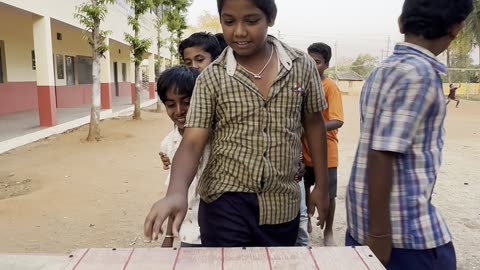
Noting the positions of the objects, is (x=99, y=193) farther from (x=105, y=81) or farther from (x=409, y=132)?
(x=105, y=81)

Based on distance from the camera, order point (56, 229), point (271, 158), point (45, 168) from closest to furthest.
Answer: point (271, 158), point (56, 229), point (45, 168)

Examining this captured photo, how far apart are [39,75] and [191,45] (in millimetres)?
7526

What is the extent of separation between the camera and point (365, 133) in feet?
4.60

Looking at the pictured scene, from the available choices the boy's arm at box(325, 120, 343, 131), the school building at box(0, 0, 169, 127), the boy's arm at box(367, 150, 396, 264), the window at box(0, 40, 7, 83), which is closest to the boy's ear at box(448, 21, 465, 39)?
the boy's arm at box(367, 150, 396, 264)

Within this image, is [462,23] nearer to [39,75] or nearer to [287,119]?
[287,119]

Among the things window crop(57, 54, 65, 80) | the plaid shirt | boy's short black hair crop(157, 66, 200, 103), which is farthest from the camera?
window crop(57, 54, 65, 80)

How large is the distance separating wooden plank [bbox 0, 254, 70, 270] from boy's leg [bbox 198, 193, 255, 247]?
1633mm

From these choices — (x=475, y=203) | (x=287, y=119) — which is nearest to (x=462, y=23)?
(x=287, y=119)

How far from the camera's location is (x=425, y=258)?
136 cm

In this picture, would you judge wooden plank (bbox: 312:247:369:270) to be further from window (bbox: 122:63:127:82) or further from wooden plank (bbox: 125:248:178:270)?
window (bbox: 122:63:127:82)

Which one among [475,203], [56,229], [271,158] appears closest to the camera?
[271,158]

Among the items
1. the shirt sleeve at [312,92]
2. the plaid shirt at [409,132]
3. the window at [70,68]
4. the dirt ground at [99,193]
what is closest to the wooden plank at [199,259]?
the plaid shirt at [409,132]

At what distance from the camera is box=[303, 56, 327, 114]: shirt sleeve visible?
1592 mm

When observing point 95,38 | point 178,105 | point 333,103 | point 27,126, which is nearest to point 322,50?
point 333,103
